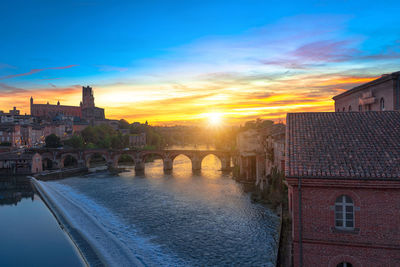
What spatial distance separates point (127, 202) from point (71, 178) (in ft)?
80.2

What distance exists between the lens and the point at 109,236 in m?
21.6

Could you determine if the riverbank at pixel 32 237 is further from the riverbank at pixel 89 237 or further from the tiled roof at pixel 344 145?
the tiled roof at pixel 344 145

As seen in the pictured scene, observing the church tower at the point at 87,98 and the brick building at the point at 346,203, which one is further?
the church tower at the point at 87,98

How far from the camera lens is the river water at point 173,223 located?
18594mm

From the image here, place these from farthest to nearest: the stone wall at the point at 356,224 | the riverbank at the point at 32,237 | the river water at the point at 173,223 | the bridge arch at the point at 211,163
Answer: the bridge arch at the point at 211,163 → the riverbank at the point at 32,237 → the river water at the point at 173,223 → the stone wall at the point at 356,224

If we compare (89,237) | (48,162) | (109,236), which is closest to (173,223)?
(109,236)

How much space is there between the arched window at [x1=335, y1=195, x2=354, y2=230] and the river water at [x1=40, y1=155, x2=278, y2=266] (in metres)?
8.69

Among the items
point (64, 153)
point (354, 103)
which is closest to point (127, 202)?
point (354, 103)

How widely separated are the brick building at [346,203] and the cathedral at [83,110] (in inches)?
5719

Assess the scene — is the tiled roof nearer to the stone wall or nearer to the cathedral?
the stone wall

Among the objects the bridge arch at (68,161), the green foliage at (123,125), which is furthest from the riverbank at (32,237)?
the green foliage at (123,125)

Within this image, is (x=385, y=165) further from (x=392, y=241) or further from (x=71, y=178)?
(x=71, y=178)

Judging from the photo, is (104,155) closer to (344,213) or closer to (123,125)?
(344,213)

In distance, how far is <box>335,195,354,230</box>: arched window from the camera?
32.7 feet
